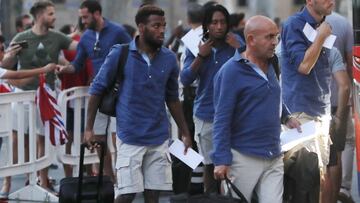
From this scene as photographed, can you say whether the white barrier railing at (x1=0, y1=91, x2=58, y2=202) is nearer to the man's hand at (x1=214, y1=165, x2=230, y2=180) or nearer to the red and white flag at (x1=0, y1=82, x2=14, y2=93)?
the red and white flag at (x1=0, y1=82, x2=14, y2=93)

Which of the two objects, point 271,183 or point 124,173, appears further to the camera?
point 124,173

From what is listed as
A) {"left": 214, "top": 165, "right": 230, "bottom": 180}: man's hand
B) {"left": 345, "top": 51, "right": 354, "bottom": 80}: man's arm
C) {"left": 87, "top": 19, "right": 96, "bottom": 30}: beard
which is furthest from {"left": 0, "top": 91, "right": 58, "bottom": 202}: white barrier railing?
{"left": 214, "top": 165, "right": 230, "bottom": 180}: man's hand

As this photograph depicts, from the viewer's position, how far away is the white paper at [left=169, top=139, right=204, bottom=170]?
792 centimetres

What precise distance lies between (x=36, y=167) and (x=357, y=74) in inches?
151


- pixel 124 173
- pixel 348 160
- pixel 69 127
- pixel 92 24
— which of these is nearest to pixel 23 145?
pixel 69 127

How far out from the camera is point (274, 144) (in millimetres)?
7039

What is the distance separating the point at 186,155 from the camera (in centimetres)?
802

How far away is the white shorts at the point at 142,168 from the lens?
25.9ft

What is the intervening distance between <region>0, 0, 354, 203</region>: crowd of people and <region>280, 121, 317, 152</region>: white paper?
0.05 metres

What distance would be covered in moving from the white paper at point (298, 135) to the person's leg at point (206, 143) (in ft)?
5.48

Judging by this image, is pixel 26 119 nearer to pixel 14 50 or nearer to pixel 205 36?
pixel 14 50

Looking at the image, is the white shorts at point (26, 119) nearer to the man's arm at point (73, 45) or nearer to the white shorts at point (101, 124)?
the white shorts at point (101, 124)

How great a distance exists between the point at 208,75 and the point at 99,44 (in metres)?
2.25

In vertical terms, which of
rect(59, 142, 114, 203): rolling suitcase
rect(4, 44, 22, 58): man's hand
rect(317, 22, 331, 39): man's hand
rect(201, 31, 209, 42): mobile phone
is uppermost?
rect(317, 22, 331, 39): man's hand
